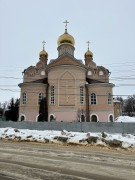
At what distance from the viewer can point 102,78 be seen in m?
45.6

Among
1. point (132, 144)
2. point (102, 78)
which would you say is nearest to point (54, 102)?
point (102, 78)

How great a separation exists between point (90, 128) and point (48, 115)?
14.6 metres

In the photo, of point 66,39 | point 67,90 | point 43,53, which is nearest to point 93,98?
point 67,90

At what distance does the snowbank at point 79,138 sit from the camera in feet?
52.1

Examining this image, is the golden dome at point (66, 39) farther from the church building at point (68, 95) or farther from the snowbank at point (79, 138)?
the snowbank at point (79, 138)

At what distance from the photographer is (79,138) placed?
691 inches

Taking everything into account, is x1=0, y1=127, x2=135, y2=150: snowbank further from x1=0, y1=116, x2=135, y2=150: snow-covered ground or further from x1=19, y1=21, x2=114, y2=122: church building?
x1=19, y1=21, x2=114, y2=122: church building

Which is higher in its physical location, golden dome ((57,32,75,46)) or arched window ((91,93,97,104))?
golden dome ((57,32,75,46))

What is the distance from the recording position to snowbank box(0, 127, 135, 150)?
1587cm

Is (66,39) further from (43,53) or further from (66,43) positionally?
(43,53)

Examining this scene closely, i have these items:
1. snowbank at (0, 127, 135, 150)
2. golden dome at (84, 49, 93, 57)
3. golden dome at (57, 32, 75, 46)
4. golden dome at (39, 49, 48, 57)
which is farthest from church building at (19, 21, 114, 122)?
golden dome at (84, 49, 93, 57)

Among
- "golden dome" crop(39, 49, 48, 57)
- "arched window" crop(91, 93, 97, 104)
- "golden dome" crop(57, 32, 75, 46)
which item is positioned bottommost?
"arched window" crop(91, 93, 97, 104)

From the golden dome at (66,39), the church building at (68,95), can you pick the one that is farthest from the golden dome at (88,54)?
the church building at (68,95)

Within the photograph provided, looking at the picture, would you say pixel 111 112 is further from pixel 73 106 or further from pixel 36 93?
pixel 36 93
